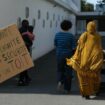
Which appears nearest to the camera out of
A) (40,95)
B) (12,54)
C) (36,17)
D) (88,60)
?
(88,60)

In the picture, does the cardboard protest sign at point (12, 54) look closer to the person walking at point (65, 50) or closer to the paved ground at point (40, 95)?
the paved ground at point (40, 95)

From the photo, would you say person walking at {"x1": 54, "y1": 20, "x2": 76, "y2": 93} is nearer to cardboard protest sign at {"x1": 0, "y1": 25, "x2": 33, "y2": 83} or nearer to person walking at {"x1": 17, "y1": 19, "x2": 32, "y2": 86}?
cardboard protest sign at {"x1": 0, "y1": 25, "x2": 33, "y2": 83}

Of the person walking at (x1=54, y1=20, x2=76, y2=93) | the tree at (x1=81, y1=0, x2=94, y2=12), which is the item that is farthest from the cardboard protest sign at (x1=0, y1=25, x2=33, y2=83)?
the tree at (x1=81, y1=0, x2=94, y2=12)

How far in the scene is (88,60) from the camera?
36.2 feet

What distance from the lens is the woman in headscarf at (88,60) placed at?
36.2ft

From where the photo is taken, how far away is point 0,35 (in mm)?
12680

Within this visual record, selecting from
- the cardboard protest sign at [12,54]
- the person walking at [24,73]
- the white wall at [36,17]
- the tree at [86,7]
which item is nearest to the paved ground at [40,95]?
the person walking at [24,73]

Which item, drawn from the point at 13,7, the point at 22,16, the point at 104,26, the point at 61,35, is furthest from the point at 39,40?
the point at 104,26

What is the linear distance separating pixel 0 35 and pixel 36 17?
9.55m

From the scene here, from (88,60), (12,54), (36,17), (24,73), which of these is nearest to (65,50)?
(88,60)

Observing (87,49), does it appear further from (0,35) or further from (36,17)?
(36,17)

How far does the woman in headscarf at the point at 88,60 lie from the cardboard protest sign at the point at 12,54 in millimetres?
1944

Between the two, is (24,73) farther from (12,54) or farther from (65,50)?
(65,50)

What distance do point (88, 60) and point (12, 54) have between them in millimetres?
2510
